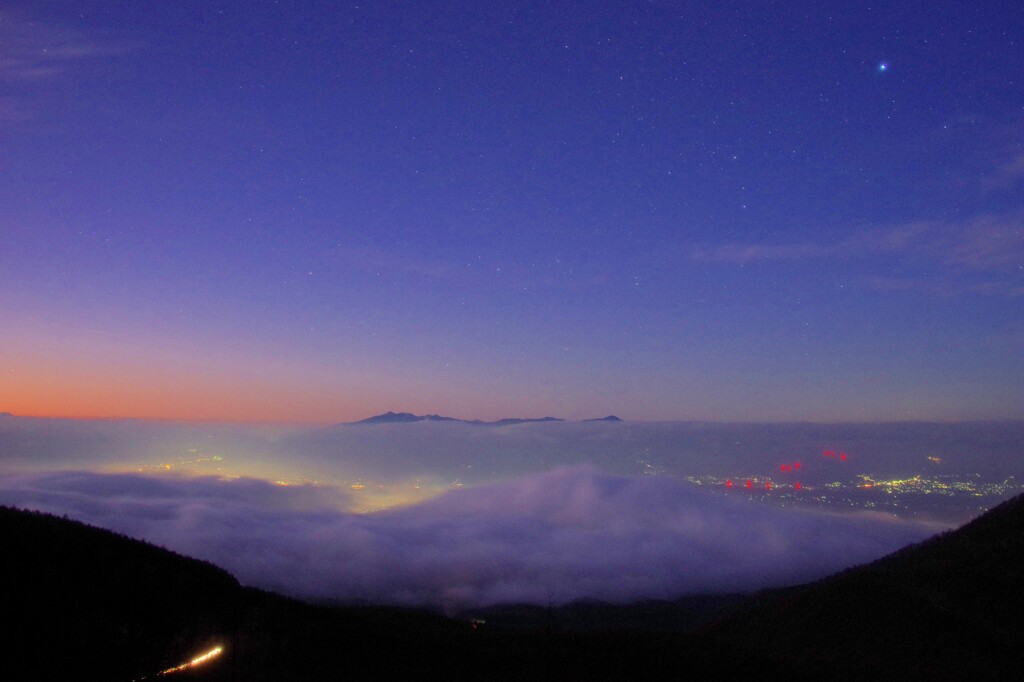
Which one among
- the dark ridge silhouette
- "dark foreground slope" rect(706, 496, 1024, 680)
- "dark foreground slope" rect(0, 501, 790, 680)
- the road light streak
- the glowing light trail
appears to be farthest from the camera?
"dark foreground slope" rect(706, 496, 1024, 680)

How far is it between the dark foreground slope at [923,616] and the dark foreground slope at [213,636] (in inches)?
360

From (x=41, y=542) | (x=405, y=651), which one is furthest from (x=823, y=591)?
(x=41, y=542)

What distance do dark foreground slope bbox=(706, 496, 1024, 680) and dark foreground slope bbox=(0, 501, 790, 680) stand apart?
30.0 ft

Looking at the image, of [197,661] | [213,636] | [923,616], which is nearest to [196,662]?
[197,661]

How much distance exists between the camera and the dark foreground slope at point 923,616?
33.3m

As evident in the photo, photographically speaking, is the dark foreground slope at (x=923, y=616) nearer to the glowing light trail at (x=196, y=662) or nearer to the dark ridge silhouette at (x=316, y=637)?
the dark ridge silhouette at (x=316, y=637)

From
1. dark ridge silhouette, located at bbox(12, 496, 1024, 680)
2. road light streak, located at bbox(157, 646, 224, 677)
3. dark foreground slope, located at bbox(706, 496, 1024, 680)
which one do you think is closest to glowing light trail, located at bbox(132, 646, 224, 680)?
road light streak, located at bbox(157, 646, 224, 677)

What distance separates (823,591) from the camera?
5166 centimetres

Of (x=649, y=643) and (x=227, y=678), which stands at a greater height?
(x=227, y=678)

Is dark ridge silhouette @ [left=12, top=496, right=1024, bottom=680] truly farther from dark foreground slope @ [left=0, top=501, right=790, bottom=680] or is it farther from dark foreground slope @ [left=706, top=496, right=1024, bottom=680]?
dark foreground slope @ [left=706, top=496, right=1024, bottom=680]

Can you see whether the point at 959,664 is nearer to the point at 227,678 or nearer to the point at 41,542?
the point at 227,678

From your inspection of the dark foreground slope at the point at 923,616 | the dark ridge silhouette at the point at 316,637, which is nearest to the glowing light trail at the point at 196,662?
the dark ridge silhouette at the point at 316,637

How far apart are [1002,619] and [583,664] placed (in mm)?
27927

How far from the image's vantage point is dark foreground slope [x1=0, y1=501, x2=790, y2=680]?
1708 centimetres
